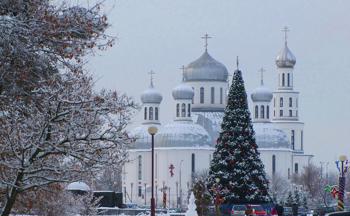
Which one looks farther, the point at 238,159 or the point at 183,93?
the point at 183,93

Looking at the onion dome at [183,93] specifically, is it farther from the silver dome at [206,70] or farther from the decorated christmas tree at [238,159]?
the decorated christmas tree at [238,159]

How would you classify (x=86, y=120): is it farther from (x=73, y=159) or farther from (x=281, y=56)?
(x=281, y=56)

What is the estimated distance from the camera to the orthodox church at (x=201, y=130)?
17962 cm

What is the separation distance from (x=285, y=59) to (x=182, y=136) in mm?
18980

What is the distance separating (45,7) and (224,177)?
45880mm

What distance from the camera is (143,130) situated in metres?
178

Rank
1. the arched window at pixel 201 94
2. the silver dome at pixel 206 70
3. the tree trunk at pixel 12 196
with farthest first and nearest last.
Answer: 1. the arched window at pixel 201 94
2. the silver dome at pixel 206 70
3. the tree trunk at pixel 12 196

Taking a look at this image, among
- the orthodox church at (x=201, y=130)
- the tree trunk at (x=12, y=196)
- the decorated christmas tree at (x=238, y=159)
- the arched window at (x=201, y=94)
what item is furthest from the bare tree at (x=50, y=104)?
the arched window at (x=201, y=94)

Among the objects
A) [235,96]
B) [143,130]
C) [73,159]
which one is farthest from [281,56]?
[73,159]

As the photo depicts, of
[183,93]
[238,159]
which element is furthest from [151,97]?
[238,159]

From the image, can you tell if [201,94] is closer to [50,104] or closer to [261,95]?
[261,95]

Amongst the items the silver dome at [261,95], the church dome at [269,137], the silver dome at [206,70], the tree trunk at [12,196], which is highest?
the silver dome at [206,70]

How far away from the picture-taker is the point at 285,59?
618ft

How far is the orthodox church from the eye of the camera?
17962cm
